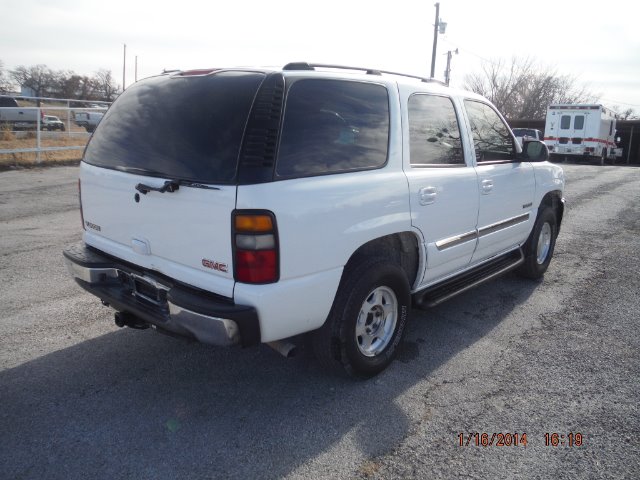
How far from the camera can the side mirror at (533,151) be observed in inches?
190

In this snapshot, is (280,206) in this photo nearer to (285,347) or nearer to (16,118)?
(285,347)

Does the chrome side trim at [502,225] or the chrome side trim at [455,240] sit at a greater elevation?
the chrome side trim at [502,225]

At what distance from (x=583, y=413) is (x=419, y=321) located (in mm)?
1596

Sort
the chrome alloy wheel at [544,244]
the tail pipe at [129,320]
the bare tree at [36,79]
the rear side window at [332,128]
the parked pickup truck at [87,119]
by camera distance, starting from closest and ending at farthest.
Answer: the rear side window at [332,128] → the tail pipe at [129,320] → the chrome alloy wheel at [544,244] → the parked pickup truck at [87,119] → the bare tree at [36,79]

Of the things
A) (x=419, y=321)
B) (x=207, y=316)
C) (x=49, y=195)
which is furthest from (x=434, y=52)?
(x=207, y=316)

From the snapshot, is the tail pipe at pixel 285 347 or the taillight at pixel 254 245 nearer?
the taillight at pixel 254 245

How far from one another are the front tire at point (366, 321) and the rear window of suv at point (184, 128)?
3.47 feet

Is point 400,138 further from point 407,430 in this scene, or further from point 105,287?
point 105,287

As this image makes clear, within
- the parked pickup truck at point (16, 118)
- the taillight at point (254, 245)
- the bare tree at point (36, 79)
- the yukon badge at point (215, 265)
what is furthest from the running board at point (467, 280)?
the bare tree at point (36, 79)

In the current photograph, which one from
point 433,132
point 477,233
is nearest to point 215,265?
point 433,132

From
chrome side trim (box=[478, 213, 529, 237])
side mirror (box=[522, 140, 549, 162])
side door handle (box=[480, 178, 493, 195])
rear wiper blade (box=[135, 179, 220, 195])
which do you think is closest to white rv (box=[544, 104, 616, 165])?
side mirror (box=[522, 140, 549, 162])

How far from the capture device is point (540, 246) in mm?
5723

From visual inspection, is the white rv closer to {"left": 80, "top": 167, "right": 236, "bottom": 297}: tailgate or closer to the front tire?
the front tire

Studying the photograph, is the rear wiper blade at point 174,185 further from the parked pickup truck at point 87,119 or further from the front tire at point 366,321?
the parked pickup truck at point 87,119
